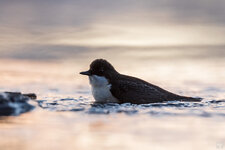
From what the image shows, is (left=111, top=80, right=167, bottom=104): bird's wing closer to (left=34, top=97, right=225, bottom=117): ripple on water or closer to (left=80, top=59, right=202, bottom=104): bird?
(left=80, top=59, right=202, bottom=104): bird

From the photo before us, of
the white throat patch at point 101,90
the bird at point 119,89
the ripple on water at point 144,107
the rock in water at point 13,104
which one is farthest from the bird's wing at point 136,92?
the rock in water at point 13,104

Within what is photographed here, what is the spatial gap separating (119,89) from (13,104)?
3.18 m

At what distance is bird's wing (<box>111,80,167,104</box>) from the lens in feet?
39.8

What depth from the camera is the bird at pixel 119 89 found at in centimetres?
1216

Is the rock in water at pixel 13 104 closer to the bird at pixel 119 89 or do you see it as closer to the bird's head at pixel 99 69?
the bird at pixel 119 89

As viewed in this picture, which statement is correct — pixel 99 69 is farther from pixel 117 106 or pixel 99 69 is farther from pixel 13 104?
pixel 13 104

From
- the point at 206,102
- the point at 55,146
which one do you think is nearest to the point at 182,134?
the point at 55,146

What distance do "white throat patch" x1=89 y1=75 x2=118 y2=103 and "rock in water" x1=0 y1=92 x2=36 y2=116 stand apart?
2.33 metres

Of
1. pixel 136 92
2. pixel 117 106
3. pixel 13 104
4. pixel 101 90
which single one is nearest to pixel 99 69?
pixel 101 90

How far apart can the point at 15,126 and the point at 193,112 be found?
3.46 m

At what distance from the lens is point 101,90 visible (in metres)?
12.2

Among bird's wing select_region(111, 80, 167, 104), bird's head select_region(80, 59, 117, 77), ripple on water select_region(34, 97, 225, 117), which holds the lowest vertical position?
ripple on water select_region(34, 97, 225, 117)

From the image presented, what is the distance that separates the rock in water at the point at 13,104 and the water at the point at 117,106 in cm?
18

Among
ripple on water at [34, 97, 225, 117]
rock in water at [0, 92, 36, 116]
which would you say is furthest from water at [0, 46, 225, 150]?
rock in water at [0, 92, 36, 116]
